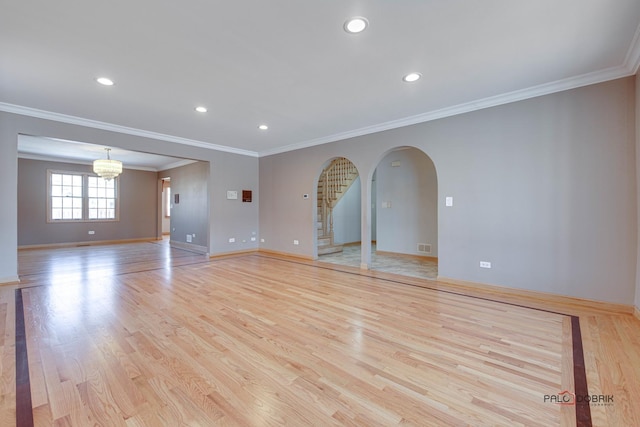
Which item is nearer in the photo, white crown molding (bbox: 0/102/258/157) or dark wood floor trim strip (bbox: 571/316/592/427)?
dark wood floor trim strip (bbox: 571/316/592/427)

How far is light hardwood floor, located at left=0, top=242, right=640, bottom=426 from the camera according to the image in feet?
5.32

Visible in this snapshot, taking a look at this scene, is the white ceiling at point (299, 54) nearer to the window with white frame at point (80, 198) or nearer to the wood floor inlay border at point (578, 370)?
the wood floor inlay border at point (578, 370)

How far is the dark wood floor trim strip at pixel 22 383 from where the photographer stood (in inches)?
61.2

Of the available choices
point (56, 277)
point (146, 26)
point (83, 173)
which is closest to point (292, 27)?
point (146, 26)

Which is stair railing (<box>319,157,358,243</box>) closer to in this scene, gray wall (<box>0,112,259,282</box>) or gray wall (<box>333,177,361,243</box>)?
gray wall (<box>333,177,361,243</box>)

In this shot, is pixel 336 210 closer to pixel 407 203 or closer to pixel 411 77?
pixel 407 203

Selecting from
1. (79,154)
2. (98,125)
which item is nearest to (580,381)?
(98,125)

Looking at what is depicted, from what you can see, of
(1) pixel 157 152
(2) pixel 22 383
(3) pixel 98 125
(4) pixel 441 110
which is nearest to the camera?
(2) pixel 22 383

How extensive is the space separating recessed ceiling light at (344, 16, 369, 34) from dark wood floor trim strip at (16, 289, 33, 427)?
334cm

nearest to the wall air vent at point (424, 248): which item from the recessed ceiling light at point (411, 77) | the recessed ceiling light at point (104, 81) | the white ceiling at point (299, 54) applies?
the white ceiling at point (299, 54)

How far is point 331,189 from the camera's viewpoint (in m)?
8.23

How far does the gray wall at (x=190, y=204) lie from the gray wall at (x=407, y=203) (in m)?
4.75

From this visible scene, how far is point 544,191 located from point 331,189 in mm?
5288

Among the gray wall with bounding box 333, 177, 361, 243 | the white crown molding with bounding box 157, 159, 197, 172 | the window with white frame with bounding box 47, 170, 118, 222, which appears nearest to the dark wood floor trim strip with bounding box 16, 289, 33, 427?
the white crown molding with bounding box 157, 159, 197, 172
